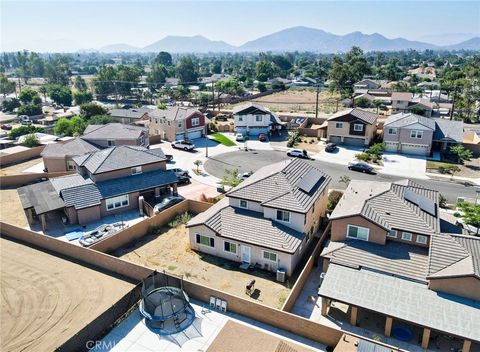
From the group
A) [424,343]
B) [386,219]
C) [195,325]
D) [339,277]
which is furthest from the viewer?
[386,219]

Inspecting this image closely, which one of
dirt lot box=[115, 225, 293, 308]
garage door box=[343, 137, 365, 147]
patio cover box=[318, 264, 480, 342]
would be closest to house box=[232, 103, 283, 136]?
garage door box=[343, 137, 365, 147]

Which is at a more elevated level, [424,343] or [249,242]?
[249,242]

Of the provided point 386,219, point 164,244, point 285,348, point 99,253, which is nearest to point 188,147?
point 164,244

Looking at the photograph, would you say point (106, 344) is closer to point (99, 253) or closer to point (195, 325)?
point (195, 325)

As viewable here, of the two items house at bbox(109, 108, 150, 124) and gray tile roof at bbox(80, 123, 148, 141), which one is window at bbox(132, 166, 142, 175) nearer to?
gray tile roof at bbox(80, 123, 148, 141)

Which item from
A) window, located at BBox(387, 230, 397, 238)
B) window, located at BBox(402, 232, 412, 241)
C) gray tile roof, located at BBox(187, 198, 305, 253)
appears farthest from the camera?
gray tile roof, located at BBox(187, 198, 305, 253)

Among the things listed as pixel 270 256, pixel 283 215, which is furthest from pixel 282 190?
pixel 270 256
